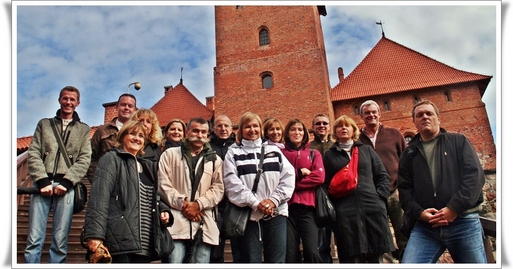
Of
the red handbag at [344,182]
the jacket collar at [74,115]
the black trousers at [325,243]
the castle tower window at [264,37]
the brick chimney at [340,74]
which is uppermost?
the castle tower window at [264,37]

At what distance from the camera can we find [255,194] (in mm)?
3615

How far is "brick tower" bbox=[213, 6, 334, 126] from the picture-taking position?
16.4 metres

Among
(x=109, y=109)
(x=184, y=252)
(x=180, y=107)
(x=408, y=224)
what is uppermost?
(x=180, y=107)

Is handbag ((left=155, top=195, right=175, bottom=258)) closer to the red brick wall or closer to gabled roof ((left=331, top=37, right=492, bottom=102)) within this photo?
the red brick wall

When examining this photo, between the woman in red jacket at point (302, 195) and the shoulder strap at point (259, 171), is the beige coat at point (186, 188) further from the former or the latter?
the woman in red jacket at point (302, 195)

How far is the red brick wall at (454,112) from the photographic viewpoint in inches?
622

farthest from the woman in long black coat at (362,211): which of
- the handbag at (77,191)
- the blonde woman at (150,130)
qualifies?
the handbag at (77,191)

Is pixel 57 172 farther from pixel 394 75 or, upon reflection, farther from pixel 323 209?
pixel 394 75

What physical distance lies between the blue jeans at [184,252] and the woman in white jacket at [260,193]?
34 centimetres

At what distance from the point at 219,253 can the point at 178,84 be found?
66.2 feet

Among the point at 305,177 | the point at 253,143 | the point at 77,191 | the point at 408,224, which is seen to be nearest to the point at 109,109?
the point at 77,191

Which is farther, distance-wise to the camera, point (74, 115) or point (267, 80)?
point (267, 80)

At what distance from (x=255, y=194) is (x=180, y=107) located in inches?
698

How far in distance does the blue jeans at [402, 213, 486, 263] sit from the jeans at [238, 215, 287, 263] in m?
1.12
